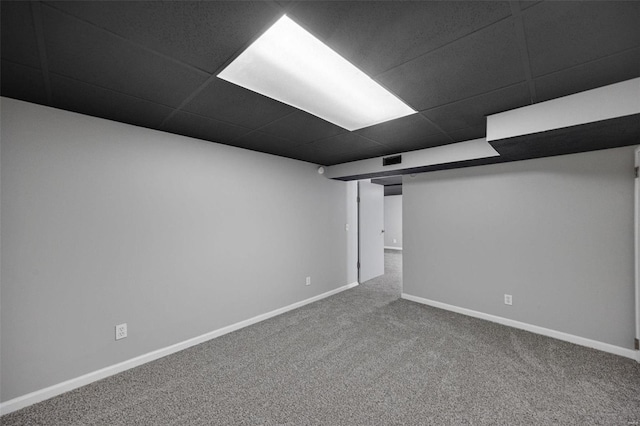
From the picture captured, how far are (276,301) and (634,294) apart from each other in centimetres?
387

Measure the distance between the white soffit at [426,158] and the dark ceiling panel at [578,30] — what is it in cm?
149

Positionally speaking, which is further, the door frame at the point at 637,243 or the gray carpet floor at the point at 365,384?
the door frame at the point at 637,243

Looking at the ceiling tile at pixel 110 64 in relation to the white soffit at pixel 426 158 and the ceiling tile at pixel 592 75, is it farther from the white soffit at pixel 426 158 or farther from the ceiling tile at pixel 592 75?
the white soffit at pixel 426 158

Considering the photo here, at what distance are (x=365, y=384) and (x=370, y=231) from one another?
3.63 m

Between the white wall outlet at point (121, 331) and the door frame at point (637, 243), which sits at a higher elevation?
the door frame at point (637, 243)

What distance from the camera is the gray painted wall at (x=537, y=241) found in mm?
2504

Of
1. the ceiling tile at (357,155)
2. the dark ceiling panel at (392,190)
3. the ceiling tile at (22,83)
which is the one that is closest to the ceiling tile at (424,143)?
the ceiling tile at (357,155)

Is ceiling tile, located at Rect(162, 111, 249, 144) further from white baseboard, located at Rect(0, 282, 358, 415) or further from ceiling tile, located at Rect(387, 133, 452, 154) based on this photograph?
white baseboard, located at Rect(0, 282, 358, 415)

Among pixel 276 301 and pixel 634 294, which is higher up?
pixel 634 294

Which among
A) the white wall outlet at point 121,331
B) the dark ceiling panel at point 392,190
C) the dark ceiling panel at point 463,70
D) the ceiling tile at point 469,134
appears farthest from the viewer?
the dark ceiling panel at point 392,190

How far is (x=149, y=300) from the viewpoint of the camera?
8.03 ft

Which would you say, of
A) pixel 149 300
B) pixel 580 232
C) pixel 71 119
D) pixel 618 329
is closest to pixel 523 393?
pixel 618 329

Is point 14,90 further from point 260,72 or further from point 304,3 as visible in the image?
point 304,3

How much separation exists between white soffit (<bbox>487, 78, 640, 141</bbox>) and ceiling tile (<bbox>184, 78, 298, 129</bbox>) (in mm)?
1839
